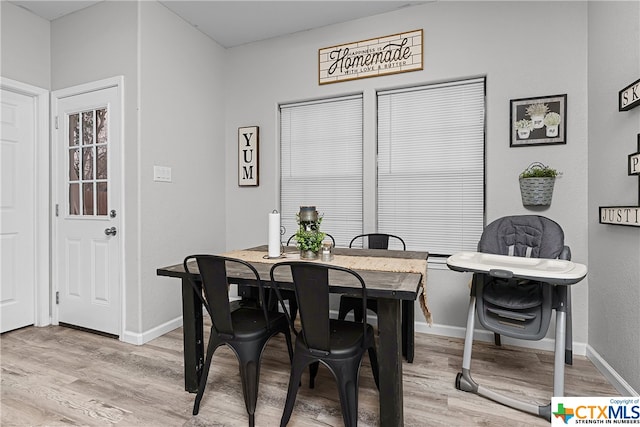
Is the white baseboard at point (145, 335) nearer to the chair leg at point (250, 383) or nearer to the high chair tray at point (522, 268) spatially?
the chair leg at point (250, 383)

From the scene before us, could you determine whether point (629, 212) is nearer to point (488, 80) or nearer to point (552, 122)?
point (552, 122)

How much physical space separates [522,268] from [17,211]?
3.96 meters

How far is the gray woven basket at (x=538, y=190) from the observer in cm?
243

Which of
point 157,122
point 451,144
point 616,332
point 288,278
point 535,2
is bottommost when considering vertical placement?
point 616,332

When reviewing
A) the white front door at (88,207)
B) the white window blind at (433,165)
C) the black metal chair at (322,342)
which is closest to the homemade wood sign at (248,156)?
the white front door at (88,207)

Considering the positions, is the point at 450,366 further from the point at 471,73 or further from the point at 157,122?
the point at 157,122

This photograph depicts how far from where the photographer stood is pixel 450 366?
2.33 meters

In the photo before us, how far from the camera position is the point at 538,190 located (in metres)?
2.45

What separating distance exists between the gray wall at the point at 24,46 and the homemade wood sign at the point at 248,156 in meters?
1.83

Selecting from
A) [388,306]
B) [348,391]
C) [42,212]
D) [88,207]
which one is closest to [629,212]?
[388,306]

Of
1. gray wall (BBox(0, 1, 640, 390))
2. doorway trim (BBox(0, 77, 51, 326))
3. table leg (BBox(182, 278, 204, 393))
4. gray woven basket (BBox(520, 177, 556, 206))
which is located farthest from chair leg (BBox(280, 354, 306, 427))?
doorway trim (BBox(0, 77, 51, 326))

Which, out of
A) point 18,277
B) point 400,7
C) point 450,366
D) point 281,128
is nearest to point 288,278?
point 450,366

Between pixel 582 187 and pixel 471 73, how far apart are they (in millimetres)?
1227

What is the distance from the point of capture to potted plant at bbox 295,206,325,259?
2.14m
